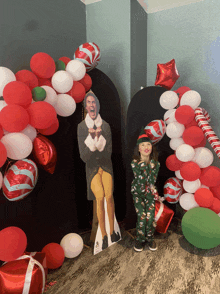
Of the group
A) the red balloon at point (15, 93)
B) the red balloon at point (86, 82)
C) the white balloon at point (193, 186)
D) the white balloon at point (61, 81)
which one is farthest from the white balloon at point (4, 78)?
the white balloon at point (193, 186)

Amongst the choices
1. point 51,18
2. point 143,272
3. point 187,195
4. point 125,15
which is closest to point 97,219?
point 143,272

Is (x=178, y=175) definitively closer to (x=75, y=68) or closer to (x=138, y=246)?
(x=138, y=246)

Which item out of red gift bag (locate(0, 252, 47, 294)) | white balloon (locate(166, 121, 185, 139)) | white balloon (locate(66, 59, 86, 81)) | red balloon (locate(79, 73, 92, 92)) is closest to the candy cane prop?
white balloon (locate(166, 121, 185, 139))

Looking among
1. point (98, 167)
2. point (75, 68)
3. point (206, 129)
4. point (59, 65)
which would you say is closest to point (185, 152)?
point (206, 129)

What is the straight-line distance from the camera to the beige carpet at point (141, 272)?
161 cm

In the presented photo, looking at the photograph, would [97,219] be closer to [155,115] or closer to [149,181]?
[149,181]

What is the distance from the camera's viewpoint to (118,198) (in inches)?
96.5

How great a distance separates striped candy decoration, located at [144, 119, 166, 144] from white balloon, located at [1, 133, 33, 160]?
1233mm

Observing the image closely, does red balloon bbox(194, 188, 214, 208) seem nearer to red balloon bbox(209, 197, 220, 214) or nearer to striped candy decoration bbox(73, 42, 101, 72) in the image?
red balloon bbox(209, 197, 220, 214)

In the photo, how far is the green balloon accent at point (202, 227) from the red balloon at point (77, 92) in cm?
154

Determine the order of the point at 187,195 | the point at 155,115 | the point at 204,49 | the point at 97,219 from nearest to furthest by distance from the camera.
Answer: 1. the point at 97,219
2. the point at 187,195
3. the point at 155,115
4. the point at 204,49

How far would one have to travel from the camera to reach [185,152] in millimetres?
2100

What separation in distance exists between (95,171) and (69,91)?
2.60 feet

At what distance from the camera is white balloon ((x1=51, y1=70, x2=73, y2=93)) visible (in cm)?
166
